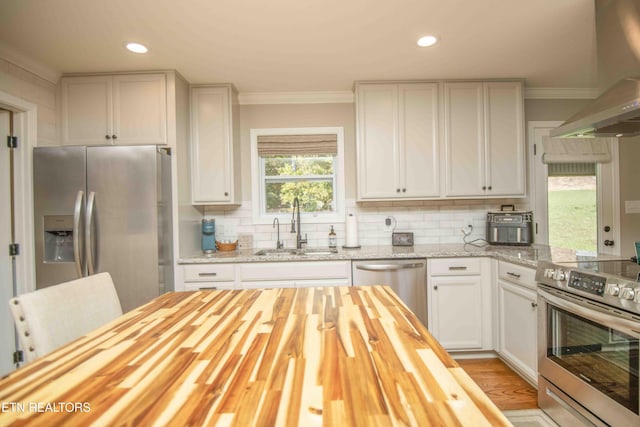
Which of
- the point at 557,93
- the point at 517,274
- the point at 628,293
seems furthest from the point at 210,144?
the point at 557,93

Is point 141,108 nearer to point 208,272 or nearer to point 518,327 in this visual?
point 208,272

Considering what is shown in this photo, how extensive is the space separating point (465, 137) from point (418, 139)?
0.44 meters

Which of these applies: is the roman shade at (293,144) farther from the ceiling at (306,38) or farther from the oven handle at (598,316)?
the oven handle at (598,316)

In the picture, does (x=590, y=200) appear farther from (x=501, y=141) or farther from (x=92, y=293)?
(x=92, y=293)

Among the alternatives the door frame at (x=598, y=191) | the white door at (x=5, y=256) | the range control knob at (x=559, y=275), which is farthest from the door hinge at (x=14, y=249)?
the door frame at (x=598, y=191)

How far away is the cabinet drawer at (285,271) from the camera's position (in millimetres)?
2588

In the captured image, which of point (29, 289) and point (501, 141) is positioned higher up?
point (501, 141)

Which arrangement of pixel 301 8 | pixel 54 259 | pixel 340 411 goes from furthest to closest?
pixel 54 259
pixel 301 8
pixel 340 411

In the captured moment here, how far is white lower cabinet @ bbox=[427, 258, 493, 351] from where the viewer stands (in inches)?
102

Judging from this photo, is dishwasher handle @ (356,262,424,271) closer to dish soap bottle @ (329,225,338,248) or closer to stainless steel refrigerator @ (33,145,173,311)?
dish soap bottle @ (329,225,338,248)

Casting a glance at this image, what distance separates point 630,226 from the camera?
9.37ft

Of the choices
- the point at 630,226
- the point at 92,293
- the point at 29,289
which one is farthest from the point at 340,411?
the point at 630,226

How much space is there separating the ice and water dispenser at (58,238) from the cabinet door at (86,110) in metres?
0.70

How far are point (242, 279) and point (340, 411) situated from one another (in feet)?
7.07
